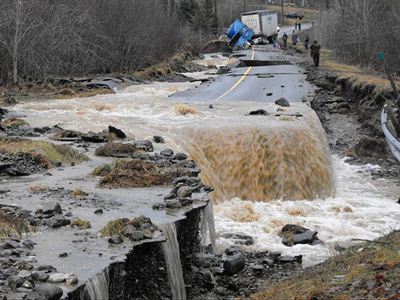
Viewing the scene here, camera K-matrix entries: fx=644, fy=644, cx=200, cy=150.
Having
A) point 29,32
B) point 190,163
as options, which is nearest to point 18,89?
point 29,32

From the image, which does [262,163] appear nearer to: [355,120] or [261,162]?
[261,162]

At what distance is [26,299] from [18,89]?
2450cm

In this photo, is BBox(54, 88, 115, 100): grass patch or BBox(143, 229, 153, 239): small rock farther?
BBox(54, 88, 115, 100): grass patch

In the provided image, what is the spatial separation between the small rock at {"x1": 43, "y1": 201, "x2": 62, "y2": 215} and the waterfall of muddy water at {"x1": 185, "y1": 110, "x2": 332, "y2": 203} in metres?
6.21

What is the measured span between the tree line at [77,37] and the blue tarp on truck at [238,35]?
1525 centimetres

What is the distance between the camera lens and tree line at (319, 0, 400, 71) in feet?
130

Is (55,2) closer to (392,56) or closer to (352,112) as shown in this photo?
(352,112)

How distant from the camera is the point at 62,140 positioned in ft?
54.7

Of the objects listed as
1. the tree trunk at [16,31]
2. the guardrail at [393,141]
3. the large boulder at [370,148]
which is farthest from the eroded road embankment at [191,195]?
the tree trunk at [16,31]

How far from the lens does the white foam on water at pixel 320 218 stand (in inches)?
485

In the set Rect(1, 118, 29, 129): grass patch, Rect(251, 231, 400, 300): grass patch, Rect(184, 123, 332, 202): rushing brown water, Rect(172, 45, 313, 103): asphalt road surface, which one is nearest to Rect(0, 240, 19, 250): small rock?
Rect(251, 231, 400, 300): grass patch

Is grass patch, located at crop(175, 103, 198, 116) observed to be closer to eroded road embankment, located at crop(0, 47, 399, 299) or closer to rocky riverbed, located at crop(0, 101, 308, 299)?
eroded road embankment, located at crop(0, 47, 399, 299)

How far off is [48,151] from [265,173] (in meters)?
5.78

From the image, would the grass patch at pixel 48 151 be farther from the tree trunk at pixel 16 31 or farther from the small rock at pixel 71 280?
the tree trunk at pixel 16 31
